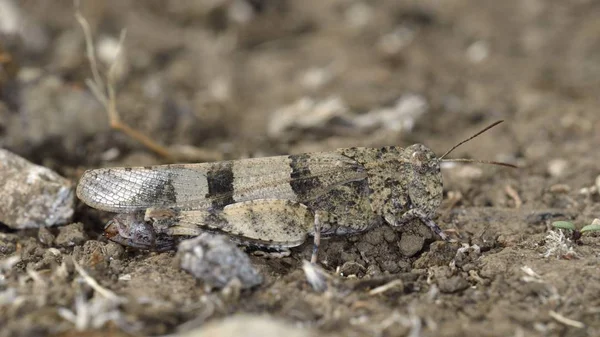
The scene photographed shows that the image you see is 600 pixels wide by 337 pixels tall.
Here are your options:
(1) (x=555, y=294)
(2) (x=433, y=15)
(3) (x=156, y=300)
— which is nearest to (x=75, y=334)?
(3) (x=156, y=300)

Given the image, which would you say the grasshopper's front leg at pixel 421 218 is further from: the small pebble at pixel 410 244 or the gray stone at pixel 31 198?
the gray stone at pixel 31 198

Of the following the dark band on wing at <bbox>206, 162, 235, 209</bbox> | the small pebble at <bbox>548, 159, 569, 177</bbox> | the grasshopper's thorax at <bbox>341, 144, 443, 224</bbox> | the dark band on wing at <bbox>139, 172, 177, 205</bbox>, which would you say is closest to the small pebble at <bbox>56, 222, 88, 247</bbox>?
the dark band on wing at <bbox>139, 172, 177, 205</bbox>

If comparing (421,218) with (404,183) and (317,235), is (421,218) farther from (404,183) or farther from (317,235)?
(317,235)

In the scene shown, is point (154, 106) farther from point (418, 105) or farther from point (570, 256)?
point (570, 256)

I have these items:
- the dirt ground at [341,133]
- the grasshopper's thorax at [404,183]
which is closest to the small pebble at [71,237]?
the dirt ground at [341,133]

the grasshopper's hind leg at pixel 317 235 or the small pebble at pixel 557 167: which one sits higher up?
the small pebble at pixel 557 167

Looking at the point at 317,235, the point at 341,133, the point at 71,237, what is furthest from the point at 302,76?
the point at 71,237

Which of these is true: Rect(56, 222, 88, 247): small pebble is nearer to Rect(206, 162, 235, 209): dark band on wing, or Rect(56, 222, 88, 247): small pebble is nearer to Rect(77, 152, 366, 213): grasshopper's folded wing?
Rect(77, 152, 366, 213): grasshopper's folded wing
